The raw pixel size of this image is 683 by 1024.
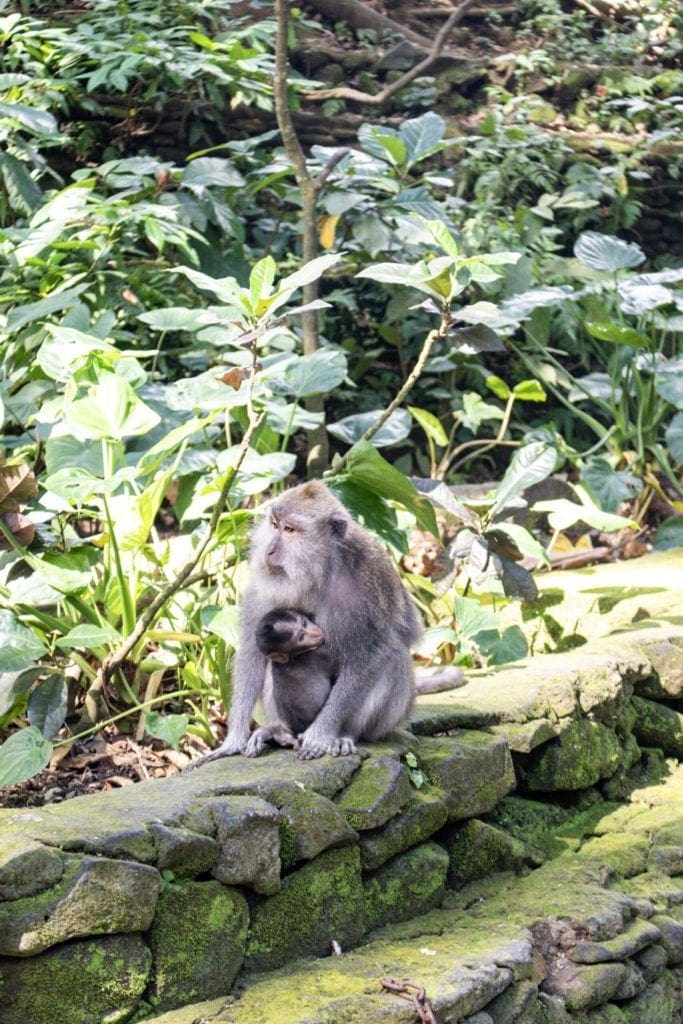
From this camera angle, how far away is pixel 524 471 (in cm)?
495

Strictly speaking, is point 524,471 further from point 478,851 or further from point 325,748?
point 325,748

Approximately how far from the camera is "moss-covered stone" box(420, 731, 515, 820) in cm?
379

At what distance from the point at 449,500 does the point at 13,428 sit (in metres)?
2.13

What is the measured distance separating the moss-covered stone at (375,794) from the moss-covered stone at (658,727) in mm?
1794

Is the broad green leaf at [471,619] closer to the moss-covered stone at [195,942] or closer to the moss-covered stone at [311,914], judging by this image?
the moss-covered stone at [311,914]

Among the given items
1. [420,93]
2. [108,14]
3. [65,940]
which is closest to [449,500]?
[65,940]

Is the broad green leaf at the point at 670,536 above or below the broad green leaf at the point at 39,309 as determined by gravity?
below

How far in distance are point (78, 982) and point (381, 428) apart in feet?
8.90

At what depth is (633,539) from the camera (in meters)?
7.07

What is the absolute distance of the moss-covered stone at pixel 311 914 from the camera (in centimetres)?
309

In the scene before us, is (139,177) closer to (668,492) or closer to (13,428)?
(13,428)

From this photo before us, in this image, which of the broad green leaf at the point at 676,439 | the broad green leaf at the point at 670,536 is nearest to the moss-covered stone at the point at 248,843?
the broad green leaf at the point at 676,439

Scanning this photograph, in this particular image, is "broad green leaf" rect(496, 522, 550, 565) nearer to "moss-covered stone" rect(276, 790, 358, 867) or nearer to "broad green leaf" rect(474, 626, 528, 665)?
"broad green leaf" rect(474, 626, 528, 665)

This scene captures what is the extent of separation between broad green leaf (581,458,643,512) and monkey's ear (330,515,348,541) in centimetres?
275
